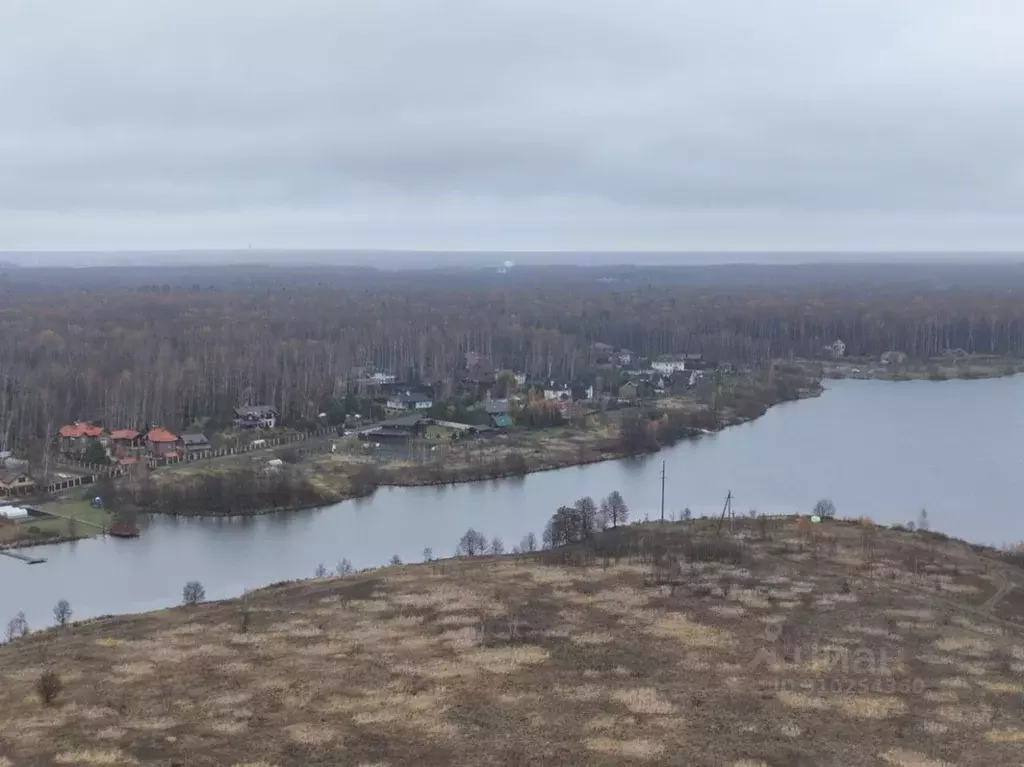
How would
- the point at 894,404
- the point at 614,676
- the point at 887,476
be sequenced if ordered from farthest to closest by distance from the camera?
the point at 894,404, the point at 887,476, the point at 614,676

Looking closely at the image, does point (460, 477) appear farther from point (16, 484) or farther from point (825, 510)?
point (16, 484)

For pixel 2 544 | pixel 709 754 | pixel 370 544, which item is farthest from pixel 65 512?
pixel 709 754

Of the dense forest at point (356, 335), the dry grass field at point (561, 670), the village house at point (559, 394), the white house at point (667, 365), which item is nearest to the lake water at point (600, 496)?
the dry grass field at point (561, 670)

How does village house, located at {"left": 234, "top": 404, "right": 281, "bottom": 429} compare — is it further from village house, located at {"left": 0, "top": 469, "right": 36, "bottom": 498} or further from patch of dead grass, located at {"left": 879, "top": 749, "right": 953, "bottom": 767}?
patch of dead grass, located at {"left": 879, "top": 749, "right": 953, "bottom": 767}

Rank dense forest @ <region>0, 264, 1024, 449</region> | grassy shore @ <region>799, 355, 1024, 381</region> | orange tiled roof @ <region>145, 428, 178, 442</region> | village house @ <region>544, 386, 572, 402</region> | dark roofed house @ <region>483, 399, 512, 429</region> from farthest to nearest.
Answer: grassy shore @ <region>799, 355, 1024, 381</region>, village house @ <region>544, 386, 572, 402</region>, dense forest @ <region>0, 264, 1024, 449</region>, dark roofed house @ <region>483, 399, 512, 429</region>, orange tiled roof @ <region>145, 428, 178, 442</region>

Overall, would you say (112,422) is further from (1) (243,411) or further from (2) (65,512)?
(2) (65,512)

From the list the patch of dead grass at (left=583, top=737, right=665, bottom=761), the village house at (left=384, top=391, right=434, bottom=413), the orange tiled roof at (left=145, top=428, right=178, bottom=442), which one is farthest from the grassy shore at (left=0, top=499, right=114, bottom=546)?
the patch of dead grass at (left=583, top=737, right=665, bottom=761)

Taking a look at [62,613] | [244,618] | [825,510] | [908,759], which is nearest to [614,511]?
[825,510]
